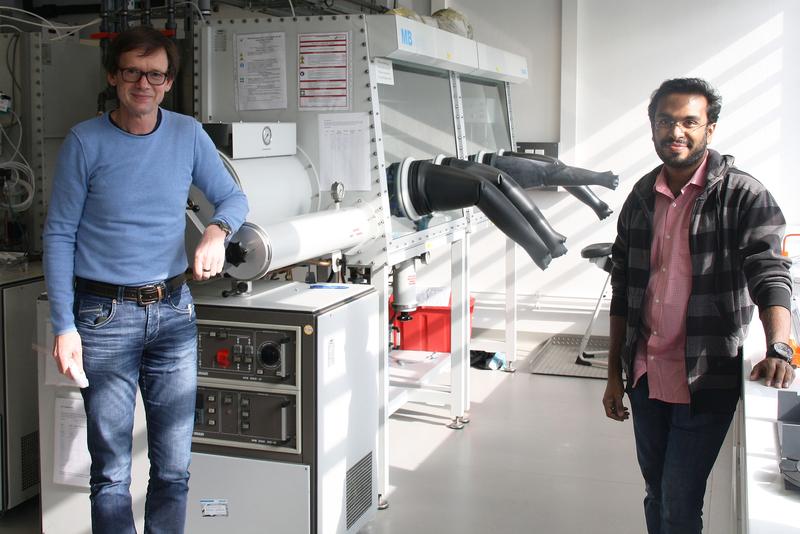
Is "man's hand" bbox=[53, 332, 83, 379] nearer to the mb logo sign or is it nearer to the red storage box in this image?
the mb logo sign

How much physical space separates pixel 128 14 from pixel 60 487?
1736 mm

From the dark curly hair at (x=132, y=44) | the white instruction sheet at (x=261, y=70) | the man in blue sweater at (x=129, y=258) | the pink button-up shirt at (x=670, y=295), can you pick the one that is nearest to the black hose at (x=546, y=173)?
the white instruction sheet at (x=261, y=70)

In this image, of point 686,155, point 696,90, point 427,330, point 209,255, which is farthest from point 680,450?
point 427,330

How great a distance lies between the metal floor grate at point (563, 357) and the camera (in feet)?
17.6

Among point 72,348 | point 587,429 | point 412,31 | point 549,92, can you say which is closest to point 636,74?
point 549,92

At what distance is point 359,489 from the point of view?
3088mm

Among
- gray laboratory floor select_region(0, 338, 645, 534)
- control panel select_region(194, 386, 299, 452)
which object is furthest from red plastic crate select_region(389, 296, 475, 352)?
control panel select_region(194, 386, 299, 452)

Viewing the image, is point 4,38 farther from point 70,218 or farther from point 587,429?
point 587,429

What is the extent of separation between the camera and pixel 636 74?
569 centimetres

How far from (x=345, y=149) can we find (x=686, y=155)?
1.38 meters

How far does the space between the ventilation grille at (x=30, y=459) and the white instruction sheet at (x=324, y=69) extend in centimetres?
157

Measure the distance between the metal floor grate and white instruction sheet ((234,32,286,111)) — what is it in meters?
2.78

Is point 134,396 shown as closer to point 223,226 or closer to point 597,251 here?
point 223,226

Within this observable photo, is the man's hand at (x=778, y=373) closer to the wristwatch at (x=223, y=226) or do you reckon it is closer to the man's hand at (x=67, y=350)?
the wristwatch at (x=223, y=226)
